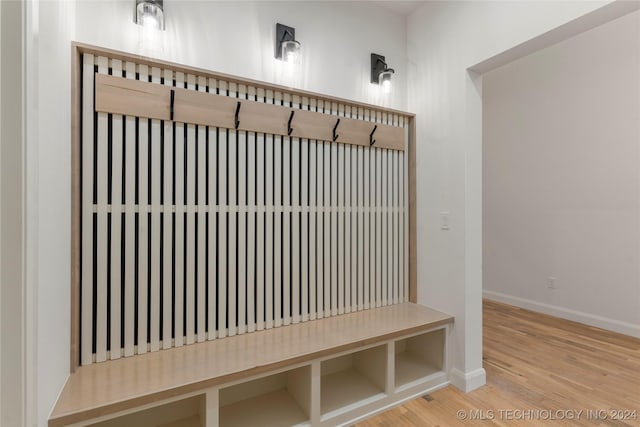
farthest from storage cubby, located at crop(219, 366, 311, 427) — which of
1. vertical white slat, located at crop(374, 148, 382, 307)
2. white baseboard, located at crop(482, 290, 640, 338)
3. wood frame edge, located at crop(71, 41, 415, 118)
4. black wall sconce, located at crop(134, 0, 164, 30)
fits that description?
white baseboard, located at crop(482, 290, 640, 338)

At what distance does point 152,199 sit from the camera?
174 centimetres

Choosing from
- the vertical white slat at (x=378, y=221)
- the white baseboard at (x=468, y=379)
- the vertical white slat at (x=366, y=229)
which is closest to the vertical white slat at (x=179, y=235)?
the vertical white slat at (x=366, y=229)

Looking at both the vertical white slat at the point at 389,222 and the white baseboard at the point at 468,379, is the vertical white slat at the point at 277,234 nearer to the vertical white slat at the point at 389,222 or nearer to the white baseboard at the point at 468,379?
the vertical white slat at the point at 389,222

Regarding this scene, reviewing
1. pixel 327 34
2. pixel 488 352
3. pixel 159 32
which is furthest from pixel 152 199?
pixel 488 352

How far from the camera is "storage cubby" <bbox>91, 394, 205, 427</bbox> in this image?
1.66m

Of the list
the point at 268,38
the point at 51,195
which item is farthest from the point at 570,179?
the point at 51,195

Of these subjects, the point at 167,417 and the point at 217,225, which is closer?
the point at 167,417

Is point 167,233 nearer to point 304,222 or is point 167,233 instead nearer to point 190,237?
point 190,237

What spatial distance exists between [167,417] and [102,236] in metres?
1.06

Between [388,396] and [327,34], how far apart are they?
2529 mm

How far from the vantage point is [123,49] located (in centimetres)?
168

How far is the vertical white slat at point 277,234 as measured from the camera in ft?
6.88

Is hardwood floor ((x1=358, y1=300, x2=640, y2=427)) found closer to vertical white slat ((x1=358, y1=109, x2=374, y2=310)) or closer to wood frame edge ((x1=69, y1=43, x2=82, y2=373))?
vertical white slat ((x1=358, y1=109, x2=374, y2=310))

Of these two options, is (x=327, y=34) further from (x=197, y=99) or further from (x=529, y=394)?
(x=529, y=394)
